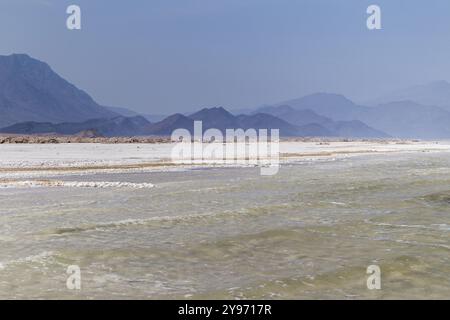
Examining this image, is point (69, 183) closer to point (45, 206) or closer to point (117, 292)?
point (45, 206)

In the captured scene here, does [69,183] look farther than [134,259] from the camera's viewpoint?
Yes

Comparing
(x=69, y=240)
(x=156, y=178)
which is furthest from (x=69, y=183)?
(x=69, y=240)

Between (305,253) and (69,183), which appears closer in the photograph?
(305,253)

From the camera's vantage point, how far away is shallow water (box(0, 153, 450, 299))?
10.0 meters

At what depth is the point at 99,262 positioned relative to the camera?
11.9 meters

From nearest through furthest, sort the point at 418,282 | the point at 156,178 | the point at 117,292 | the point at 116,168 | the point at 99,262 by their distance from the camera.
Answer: the point at 117,292 < the point at 418,282 < the point at 99,262 < the point at 156,178 < the point at 116,168

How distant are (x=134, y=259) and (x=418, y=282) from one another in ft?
19.9

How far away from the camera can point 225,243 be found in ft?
44.8

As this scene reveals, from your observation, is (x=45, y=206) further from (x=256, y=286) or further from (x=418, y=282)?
(x=418, y=282)

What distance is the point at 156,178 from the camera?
33.2m

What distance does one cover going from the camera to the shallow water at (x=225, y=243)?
1002 centimetres

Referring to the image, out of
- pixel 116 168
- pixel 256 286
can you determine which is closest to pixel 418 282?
pixel 256 286

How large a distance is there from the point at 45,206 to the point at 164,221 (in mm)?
5954
